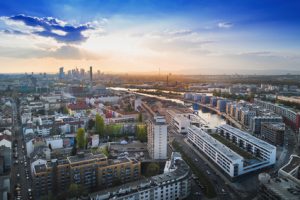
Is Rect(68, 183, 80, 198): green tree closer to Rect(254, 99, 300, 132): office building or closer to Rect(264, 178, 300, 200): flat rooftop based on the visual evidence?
Rect(264, 178, 300, 200): flat rooftop

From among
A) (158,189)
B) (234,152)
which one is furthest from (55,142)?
(234,152)

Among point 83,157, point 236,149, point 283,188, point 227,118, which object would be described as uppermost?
point 83,157

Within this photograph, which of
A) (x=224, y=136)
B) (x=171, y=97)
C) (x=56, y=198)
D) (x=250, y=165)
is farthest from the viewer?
(x=171, y=97)

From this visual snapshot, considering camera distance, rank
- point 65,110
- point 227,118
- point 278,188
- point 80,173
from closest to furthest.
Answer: point 278,188, point 80,173, point 227,118, point 65,110

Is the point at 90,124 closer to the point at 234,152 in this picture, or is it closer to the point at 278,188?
the point at 234,152

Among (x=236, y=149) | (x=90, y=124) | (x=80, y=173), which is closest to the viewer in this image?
(x=80, y=173)

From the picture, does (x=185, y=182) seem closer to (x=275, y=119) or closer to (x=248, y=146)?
(x=248, y=146)

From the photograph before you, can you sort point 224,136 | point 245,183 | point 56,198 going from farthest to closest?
point 224,136
point 245,183
point 56,198

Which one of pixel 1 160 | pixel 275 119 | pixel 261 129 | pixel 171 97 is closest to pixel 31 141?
pixel 1 160

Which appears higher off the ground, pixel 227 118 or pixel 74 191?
pixel 74 191
